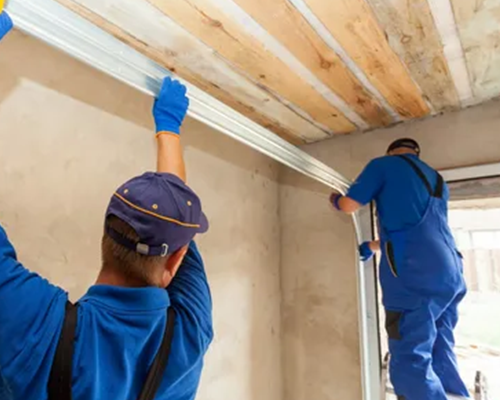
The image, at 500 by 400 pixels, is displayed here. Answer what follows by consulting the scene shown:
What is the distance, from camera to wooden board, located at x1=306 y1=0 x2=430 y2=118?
113 cm

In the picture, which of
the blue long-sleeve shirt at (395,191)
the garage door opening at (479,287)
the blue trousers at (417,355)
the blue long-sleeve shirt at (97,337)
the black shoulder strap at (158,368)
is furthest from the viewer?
the garage door opening at (479,287)

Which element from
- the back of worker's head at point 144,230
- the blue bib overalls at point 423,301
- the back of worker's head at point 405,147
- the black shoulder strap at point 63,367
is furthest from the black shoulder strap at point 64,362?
the back of worker's head at point 405,147

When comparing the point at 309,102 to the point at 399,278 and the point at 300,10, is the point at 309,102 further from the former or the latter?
the point at 399,278

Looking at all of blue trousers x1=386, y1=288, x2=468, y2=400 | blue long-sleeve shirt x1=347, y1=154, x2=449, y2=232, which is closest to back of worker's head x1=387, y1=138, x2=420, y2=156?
blue long-sleeve shirt x1=347, y1=154, x2=449, y2=232

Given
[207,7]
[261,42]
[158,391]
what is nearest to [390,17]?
[261,42]

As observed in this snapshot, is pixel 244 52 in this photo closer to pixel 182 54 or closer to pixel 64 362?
pixel 182 54

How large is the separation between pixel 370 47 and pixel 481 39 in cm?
41

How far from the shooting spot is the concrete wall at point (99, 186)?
1205mm

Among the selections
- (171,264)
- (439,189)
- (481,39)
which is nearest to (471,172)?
(439,189)

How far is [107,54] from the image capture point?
75 cm

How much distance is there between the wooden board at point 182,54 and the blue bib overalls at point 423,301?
85 centimetres

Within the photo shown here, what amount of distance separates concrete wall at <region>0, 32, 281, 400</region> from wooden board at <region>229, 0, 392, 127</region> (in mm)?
746

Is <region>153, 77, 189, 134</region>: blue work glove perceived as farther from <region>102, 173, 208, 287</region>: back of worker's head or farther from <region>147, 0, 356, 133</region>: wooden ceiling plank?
<region>147, 0, 356, 133</region>: wooden ceiling plank

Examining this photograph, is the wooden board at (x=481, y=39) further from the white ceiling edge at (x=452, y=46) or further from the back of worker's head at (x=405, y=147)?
the back of worker's head at (x=405, y=147)
